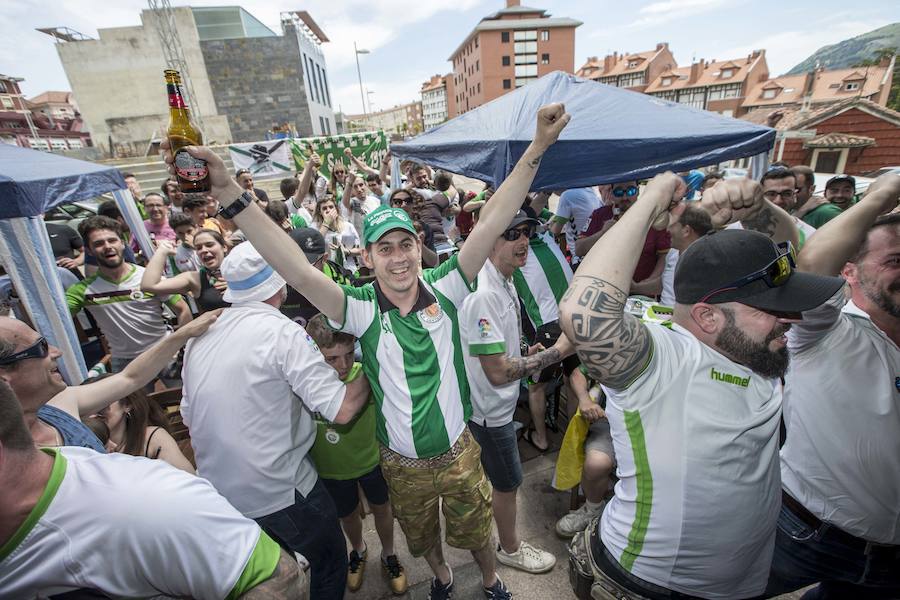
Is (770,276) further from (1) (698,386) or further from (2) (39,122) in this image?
(2) (39,122)

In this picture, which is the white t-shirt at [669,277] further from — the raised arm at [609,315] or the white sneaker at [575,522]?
the raised arm at [609,315]

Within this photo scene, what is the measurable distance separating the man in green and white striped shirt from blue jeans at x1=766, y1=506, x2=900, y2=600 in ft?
5.17

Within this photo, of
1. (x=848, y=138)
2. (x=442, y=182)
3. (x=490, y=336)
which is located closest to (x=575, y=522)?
(x=490, y=336)

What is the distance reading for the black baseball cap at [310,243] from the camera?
138 inches

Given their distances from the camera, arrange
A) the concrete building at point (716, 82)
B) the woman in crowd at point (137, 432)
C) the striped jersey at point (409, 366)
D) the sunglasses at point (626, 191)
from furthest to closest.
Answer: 1. the concrete building at point (716, 82)
2. the sunglasses at point (626, 191)
3. the woman in crowd at point (137, 432)
4. the striped jersey at point (409, 366)

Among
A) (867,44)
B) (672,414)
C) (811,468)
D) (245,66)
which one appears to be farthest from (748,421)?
(867,44)

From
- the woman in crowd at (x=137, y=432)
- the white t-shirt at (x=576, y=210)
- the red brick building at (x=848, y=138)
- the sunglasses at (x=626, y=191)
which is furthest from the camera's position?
the red brick building at (x=848, y=138)

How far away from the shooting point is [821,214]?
4711 mm

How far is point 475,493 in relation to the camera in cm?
210

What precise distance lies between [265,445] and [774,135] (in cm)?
422

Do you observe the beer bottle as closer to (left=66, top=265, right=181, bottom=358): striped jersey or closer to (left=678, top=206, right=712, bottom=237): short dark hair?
(left=66, top=265, right=181, bottom=358): striped jersey

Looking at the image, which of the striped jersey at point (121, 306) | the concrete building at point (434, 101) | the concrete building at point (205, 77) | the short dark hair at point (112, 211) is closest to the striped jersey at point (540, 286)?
the striped jersey at point (121, 306)

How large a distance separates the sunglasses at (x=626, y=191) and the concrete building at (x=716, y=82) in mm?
52906

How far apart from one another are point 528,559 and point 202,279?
139 inches
